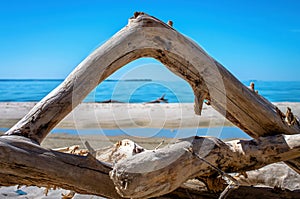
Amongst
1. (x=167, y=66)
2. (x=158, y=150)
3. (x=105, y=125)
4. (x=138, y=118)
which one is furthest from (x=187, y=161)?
(x=138, y=118)

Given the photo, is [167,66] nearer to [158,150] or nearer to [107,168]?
[158,150]

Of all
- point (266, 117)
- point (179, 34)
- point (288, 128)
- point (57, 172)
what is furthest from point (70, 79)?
point (288, 128)

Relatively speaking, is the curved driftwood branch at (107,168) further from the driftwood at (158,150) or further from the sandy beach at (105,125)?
the sandy beach at (105,125)

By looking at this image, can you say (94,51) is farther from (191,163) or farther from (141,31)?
(191,163)

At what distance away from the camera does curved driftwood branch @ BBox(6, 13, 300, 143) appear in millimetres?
2447

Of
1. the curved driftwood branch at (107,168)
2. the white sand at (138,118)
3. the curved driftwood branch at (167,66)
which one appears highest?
the white sand at (138,118)

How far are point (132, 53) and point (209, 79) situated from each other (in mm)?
720

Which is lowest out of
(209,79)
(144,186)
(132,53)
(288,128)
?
(144,186)

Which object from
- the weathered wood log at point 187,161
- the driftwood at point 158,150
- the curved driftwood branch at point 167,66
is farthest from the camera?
the curved driftwood branch at point 167,66

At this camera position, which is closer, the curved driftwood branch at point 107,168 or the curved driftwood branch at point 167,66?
the curved driftwood branch at point 107,168

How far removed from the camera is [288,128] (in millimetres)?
2951

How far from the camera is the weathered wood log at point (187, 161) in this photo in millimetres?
2023

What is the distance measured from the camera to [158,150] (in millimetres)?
2180

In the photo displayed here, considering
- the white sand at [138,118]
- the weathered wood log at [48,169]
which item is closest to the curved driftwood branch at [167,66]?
the weathered wood log at [48,169]
